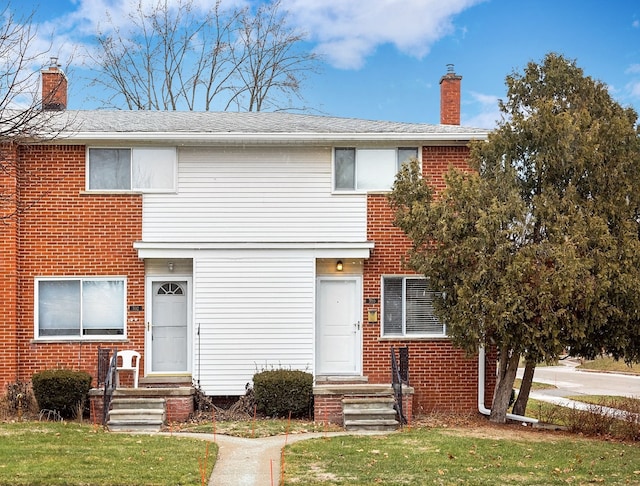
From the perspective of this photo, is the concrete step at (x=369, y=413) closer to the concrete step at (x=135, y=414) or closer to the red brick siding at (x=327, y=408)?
the red brick siding at (x=327, y=408)

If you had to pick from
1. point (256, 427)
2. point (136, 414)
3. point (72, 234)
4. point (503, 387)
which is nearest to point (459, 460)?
point (256, 427)

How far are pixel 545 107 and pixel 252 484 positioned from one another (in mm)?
8135

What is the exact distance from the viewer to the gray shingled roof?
636 inches

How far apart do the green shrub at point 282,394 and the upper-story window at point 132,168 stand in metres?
4.47

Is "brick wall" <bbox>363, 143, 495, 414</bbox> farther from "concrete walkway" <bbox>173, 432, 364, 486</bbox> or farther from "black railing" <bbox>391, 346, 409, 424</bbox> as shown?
"concrete walkway" <bbox>173, 432, 364, 486</bbox>

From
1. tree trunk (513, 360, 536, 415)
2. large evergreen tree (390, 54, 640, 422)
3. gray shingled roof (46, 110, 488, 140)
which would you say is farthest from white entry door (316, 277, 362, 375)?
tree trunk (513, 360, 536, 415)

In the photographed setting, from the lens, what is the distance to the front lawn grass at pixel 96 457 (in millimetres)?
9594

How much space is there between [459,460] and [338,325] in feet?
20.3

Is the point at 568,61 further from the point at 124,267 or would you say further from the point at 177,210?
the point at 124,267

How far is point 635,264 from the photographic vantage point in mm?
13859

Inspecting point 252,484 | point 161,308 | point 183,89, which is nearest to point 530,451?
point 252,484

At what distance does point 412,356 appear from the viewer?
1666 cm

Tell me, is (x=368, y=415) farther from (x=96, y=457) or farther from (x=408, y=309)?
(x=96, y=457)

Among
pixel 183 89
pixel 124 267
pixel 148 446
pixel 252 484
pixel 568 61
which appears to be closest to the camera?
pixel 252 484
